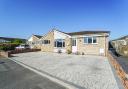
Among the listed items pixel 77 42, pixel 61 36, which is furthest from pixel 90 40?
pixel 61 36

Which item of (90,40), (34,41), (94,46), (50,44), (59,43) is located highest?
(34,41)

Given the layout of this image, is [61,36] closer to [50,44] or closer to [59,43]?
[59,43]

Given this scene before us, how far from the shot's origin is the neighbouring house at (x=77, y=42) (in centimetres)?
2105

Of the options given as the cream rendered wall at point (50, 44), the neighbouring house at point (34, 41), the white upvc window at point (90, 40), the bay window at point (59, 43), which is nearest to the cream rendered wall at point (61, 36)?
the bay window at point (59, 43)

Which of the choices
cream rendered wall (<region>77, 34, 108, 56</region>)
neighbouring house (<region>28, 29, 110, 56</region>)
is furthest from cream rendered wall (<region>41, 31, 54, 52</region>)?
cream rendered wall (<region>77, 34, 108, 56</region>)

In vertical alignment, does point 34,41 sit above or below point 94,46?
above

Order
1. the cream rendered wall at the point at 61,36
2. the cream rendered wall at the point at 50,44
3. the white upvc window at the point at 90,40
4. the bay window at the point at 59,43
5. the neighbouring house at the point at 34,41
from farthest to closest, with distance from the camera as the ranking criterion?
the neighbouring house at the point at 34,41 < the cream rendered wall at the point at 50,44 < the bay window at the point at 59,43 < the cream rendered wall at the point at 61,36 < the white upvc window at the point at 90,40

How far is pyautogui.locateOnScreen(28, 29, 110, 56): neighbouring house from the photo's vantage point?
21.0 meters

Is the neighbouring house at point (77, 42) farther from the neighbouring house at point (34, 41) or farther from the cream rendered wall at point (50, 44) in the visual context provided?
the neighbouring house at point (34, 41)

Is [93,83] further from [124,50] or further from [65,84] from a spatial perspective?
[124,50]

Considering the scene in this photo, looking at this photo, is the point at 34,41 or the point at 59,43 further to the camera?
the point at 34,41

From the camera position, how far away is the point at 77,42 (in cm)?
2377

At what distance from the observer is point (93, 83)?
718 centimetres

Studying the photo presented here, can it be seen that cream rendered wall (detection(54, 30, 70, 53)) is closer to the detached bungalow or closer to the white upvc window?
the white upvc window
